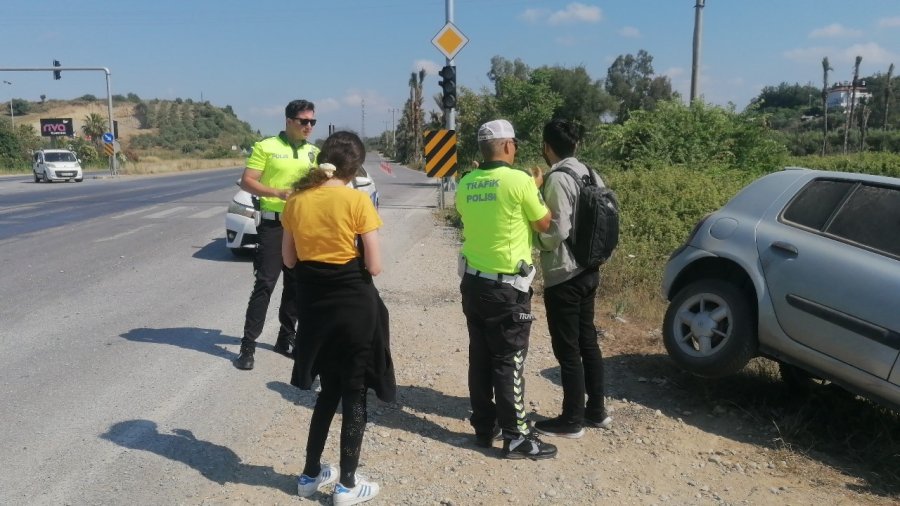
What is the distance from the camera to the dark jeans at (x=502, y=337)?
153 inches

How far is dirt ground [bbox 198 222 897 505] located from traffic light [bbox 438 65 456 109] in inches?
434

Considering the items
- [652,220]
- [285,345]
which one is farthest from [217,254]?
[652,220]

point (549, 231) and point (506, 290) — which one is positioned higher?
point (549, 231)

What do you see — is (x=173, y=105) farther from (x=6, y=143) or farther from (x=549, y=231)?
(x=549, y=231)

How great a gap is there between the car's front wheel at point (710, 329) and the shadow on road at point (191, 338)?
3.35m

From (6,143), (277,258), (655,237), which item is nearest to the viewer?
(277,258)

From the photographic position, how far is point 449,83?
15.8 m

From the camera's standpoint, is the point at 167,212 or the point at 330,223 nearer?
the point at 330,223

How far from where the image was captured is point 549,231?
396 centimetres

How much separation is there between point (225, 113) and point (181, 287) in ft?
514

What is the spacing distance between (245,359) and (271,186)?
135cm

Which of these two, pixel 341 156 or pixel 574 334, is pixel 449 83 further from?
pixel 341 156

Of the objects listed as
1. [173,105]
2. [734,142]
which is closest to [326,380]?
[734,142]

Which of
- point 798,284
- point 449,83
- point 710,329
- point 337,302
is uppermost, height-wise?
point 449,83
